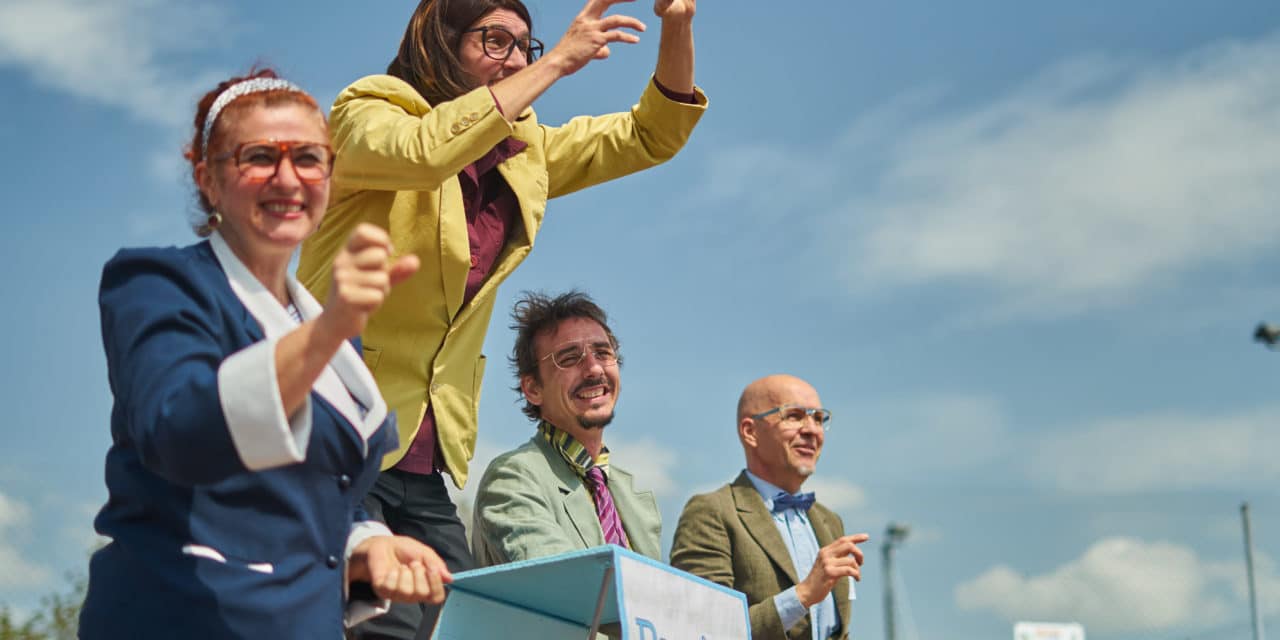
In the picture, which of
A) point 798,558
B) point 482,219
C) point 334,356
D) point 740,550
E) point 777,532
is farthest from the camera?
point 798,558

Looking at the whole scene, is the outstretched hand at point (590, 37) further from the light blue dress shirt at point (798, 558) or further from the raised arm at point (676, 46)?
the light blue dress shirt at point (798, 558)

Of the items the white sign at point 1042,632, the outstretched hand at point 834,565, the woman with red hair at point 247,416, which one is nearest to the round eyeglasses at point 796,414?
the outstretched hand at point 834,565

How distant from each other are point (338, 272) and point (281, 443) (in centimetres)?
23

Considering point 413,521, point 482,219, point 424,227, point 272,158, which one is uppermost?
point 482,219

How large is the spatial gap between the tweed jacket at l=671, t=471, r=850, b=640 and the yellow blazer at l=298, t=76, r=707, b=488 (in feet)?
6.02

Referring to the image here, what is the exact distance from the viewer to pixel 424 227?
3553 mm

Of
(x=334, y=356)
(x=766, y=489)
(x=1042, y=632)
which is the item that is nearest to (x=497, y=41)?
(x=334, y=356)

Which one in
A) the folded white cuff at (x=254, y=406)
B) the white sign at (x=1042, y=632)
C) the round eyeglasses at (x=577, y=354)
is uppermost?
the white sign at (x=1042, y=632)

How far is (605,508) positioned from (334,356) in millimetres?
2592

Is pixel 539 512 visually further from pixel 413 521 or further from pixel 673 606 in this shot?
pixel 673 606

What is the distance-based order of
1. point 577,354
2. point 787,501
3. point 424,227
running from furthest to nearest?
point 787,501, point 577,354, point 424,227

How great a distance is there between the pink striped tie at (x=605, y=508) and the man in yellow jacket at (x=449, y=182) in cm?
94

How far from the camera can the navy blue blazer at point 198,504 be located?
1886 millimetres

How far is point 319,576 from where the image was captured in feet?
6.68
